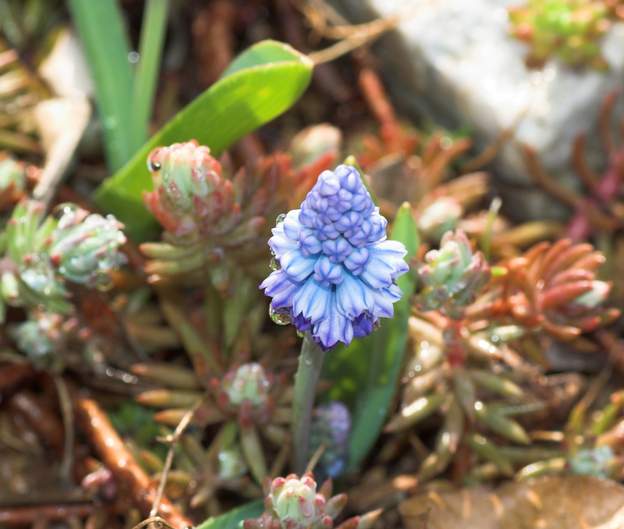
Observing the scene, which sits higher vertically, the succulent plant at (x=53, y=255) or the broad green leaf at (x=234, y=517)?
the succulent plant at (x=53, y=255)

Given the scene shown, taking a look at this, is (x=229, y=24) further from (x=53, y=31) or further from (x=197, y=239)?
(x=197, y=239)

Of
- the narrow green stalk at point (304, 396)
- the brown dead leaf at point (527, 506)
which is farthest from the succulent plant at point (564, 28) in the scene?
the narrow green stalk at point (304, 396)

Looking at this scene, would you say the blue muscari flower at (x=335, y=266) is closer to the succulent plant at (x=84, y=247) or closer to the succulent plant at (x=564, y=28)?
the succulent plant at (x=84, y=247)

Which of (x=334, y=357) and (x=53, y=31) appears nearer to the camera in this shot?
(x=334, y=357)

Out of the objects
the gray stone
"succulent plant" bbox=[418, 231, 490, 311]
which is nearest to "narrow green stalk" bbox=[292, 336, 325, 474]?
"succulent plant" bbox=[418, 231, 490, 311]

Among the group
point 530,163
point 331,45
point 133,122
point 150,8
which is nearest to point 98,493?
point 133,122

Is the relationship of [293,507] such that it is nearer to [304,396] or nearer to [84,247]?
[304,396]
